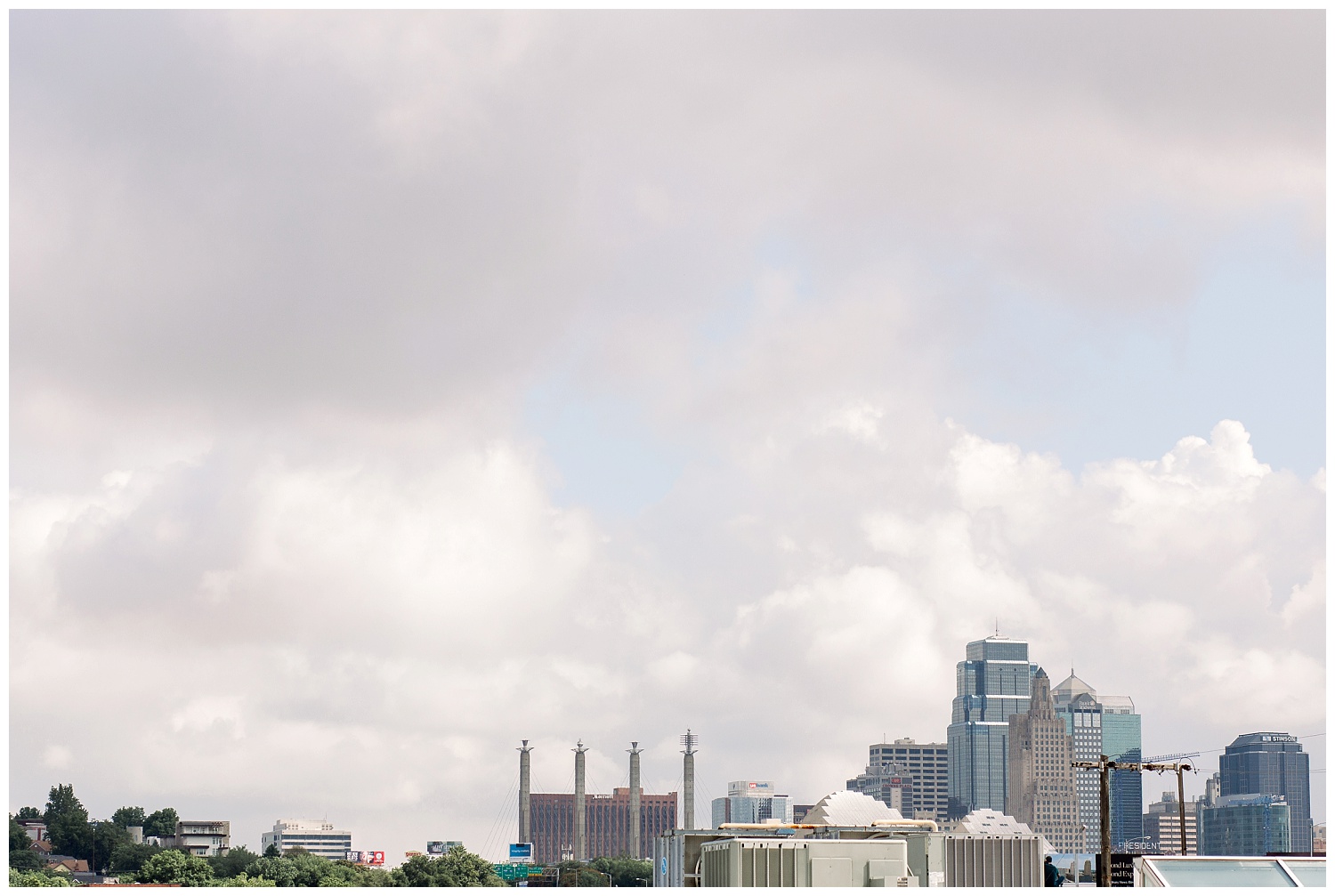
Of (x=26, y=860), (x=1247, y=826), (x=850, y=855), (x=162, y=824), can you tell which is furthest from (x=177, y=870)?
(x=1247, y=826)

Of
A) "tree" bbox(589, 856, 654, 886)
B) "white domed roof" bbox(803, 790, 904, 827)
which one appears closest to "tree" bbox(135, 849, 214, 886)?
"tree" bbox(589, 856, 654, 886)

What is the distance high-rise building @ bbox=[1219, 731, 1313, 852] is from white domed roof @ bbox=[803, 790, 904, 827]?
15743cm

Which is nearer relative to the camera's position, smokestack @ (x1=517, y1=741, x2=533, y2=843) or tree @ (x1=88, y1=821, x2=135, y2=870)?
tree @ (x1=88, y1=821, x2=135, y2=870)

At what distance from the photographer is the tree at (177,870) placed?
5397cm

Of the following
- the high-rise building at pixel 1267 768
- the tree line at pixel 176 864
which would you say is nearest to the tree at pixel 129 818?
the tree line at pixel 176 864

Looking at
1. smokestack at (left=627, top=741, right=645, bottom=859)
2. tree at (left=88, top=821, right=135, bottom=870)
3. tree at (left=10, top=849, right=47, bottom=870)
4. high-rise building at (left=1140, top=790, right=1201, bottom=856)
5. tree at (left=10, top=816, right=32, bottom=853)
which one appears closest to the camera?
tree at (left=10, top=849, right=47, bottom=870)

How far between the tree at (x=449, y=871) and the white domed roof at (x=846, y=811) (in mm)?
36388

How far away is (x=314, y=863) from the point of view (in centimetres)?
6038

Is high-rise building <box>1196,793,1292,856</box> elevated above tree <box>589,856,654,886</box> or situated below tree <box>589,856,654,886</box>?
below

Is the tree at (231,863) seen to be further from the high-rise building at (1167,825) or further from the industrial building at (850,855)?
the high-rise building at (1167,825)

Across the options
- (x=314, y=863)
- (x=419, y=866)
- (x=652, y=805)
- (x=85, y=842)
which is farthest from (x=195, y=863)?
(x=652, y=805)

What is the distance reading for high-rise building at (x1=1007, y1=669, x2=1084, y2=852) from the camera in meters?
173

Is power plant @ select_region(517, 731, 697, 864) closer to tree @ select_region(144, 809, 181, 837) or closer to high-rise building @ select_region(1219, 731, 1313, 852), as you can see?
tree @ select_region(144, 809, 181, 837)

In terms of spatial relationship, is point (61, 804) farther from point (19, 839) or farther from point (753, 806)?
point (753, 806)
